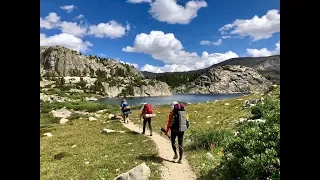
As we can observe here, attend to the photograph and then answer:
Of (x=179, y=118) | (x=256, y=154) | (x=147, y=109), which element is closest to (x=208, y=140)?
(x=179, y=118)

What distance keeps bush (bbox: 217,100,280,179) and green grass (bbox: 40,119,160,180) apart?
3.50m

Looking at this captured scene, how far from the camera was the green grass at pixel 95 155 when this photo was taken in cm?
Answer: 1434

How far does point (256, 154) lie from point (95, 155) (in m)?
11.3

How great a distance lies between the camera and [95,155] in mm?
18156

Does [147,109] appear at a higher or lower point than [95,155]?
higher

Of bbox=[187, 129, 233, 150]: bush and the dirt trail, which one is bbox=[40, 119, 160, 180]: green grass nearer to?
the dirt trail

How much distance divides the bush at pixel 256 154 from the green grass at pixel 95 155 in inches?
138

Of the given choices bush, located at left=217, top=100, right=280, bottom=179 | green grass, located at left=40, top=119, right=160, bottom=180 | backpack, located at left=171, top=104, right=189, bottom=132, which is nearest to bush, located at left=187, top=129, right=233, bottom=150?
green grass, located at left=40, top=119, right=160, bottom=180

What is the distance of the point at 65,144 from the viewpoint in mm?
23781

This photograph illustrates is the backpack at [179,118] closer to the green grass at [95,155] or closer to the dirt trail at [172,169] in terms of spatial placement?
the dirt trail at [172,169]

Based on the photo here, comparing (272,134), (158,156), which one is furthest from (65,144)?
(272,134)

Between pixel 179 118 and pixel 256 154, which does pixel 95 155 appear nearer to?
pixel 179 118

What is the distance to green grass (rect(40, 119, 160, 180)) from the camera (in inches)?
565
